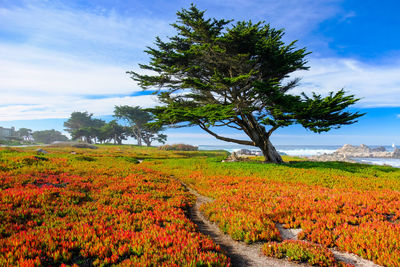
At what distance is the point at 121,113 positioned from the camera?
218 ft

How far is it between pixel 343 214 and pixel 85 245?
775 cm

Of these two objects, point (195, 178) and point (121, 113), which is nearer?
point (195, 178)

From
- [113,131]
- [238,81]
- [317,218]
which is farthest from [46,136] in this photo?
[317,218]

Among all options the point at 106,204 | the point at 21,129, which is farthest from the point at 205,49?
the point at 21,129

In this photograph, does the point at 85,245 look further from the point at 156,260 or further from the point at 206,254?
the point at 206,254

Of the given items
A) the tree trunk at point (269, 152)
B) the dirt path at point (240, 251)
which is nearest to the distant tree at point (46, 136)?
the tree trunk at point (269, 152)

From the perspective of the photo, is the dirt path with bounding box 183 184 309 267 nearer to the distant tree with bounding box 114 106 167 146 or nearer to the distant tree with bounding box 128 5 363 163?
the distant tree with bounding box 128 5 363 163

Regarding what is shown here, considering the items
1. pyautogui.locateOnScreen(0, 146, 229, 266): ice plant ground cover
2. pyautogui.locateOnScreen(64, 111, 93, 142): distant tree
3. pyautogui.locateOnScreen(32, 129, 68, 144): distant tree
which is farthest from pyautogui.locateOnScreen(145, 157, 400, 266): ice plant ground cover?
pyautogui.locateOnScreen(32, 129, 68, 144): distant tree

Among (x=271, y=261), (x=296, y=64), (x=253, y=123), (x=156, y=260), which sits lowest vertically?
(x=271, y=261)

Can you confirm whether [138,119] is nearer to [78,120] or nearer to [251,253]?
[78,120]

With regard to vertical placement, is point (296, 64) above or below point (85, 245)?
above

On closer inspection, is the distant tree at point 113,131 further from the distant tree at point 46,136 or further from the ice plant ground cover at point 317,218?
the ice plant ground cover at point 317,218

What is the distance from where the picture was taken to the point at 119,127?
78.5 meters

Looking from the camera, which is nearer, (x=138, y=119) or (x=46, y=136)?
(x=138, y=119)
